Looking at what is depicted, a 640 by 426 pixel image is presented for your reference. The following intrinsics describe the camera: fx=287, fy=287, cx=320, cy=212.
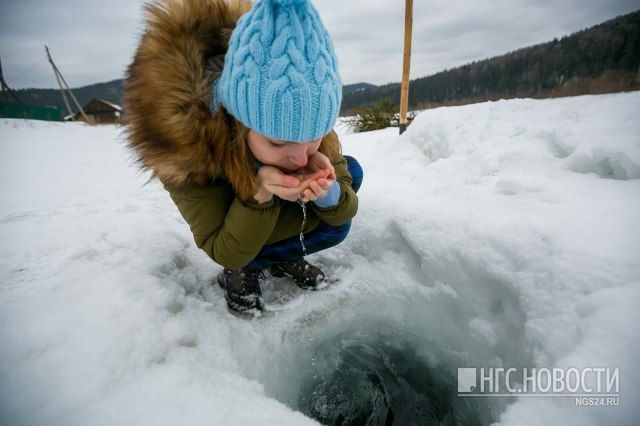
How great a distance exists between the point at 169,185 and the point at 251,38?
631 mm

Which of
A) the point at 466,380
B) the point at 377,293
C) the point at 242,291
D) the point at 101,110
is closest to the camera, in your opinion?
Answer: the point at 466,380

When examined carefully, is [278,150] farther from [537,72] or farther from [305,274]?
[537,72]

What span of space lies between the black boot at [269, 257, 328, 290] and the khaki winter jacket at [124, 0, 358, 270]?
53 cm

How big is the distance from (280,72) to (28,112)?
2360 centimetres

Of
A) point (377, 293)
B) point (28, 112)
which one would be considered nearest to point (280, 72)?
point (377, 293)

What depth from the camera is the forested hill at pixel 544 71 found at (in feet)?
60.5

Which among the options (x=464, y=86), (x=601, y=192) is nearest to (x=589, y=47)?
(x=464, y=86)

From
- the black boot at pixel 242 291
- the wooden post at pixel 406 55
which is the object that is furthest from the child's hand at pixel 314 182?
the wooden post at pixel 406 55

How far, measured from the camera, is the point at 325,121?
0.97m

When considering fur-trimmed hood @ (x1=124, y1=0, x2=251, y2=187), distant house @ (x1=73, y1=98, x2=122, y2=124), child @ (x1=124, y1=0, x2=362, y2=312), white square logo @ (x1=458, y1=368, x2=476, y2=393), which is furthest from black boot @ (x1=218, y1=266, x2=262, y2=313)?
distant house @ (x1=73, y1=98, x2=122, y2=124)

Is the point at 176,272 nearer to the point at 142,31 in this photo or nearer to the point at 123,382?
the point at 123,382

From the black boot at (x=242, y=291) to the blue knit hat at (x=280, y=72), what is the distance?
818mm

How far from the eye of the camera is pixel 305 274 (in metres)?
1.68

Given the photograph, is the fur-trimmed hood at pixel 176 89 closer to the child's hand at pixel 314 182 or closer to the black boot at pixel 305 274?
the child's hand at pixel 314 182
